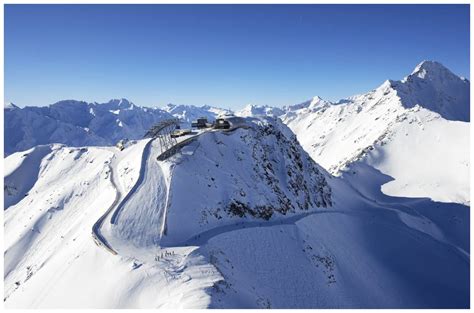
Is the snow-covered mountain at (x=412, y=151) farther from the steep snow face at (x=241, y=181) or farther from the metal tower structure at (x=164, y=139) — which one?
the metal tower structure at (x=164, y=139)

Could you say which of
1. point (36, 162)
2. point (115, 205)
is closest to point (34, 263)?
point (115, 205)

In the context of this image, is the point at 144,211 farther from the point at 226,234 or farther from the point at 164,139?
the point at 164,139

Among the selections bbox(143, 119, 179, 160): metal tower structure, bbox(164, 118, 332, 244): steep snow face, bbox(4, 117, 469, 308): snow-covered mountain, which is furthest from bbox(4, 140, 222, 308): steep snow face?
bbox(164, 118, 332, 244): steep snow face

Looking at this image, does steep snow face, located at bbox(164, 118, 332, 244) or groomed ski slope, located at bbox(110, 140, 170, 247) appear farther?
steep snow face, located at bbox(164, 118, 332, 244)

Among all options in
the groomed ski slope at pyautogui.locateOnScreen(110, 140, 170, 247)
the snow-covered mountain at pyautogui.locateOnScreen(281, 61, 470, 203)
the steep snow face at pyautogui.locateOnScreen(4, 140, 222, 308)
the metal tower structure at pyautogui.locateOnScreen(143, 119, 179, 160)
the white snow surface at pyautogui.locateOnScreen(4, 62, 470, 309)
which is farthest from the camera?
the snow-covered mountain at pyautogui.locateOnScreen(281, 61, 470, 203)

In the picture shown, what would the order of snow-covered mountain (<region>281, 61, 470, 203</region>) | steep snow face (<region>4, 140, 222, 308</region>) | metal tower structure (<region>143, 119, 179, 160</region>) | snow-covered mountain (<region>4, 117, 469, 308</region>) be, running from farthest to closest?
snow-covered mountain (<region>281, 61, 470, 203</region>) < metal tower structure (<region>143, 119, 179, 160</region>) < snow-covered mountain (<region>4, 117, 469, 308</region>) < steep snow face (<region>4, 140, 222, 308</region>)

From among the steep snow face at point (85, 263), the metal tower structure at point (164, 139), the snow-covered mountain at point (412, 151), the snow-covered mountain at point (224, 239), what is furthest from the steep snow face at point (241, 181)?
the snow-covered mountain at point (412, 151)

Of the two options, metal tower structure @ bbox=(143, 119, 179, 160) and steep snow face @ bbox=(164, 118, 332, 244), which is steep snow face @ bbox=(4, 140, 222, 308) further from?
steep snow face @ bbox=(164, 118, 332, 244)
